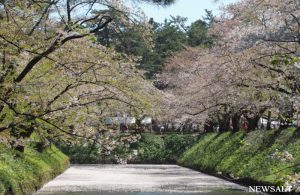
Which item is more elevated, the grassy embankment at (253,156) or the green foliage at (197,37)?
the green foliage at (197,37)

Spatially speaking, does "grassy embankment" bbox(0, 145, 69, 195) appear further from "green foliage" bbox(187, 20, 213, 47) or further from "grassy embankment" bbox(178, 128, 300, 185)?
"green foliage" bbox(187, 20, 213, 47)

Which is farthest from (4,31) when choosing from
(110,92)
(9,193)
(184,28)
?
(184,28)

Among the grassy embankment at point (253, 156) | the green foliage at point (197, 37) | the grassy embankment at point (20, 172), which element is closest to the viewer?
the grassy embankment at point (20, 172)

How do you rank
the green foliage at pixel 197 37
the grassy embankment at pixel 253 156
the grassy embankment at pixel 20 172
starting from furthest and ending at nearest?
the green foliage at pixel 197 37, the grassy embankment at pixel 253 156, the grassy embankment at pixel 20 172

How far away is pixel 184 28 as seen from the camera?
2223 inches

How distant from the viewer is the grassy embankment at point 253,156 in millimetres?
13805

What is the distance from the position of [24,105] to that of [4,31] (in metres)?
1.84

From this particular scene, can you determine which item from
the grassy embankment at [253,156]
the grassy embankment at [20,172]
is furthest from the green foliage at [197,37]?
the grassy embankment at [20,172]

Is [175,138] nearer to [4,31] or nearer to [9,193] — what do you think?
[9,193]

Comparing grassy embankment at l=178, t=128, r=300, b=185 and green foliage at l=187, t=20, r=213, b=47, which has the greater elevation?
green foliage at l=187, t=20, r=213, b=47

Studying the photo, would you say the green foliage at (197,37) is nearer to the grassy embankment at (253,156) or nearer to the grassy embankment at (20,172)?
the grassy embankment at (253,156)

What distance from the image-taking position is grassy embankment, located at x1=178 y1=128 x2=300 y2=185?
13.8 meters

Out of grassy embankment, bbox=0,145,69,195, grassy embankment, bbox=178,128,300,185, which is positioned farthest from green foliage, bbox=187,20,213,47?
grassy embankment, bbox=0,145,69,195

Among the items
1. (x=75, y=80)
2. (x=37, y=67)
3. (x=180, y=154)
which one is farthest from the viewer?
(x=180, y=154)
